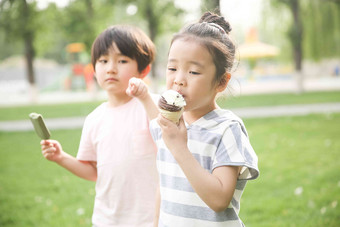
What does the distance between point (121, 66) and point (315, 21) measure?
18392 millimetres

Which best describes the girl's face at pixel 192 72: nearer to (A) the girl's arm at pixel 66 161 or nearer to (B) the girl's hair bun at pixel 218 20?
(B) the girl's hair bun at pixel 218 20

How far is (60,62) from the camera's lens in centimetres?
5016

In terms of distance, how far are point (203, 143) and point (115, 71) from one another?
0.80 m

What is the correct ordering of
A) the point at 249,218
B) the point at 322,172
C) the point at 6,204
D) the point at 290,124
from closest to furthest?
the point at 249,218, the point at 6,204, the point at 322,172, the point at 290,124

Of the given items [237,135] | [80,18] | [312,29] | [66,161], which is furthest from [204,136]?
[312,29]

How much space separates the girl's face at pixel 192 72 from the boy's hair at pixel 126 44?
647 mm

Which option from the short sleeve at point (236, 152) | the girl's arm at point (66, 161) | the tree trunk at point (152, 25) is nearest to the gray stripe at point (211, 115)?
the short sleeve at point (236, 152)

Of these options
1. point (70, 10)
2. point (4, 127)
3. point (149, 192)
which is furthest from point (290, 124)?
point (70, 10)

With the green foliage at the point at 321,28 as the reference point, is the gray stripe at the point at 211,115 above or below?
above

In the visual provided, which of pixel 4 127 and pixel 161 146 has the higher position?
pixel 161 146

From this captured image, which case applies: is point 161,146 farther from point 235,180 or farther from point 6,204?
point 6,204

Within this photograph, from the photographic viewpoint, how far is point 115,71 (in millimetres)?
2020

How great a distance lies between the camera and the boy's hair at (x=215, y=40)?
1449mm

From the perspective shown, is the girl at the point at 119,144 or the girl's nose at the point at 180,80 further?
the girl at the point at 119,144
